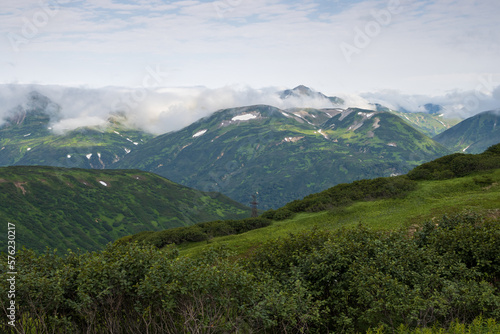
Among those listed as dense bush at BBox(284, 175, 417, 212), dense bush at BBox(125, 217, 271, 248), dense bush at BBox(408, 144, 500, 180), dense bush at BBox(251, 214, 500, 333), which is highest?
dense bush at BBox(251, 214, 500, 333)

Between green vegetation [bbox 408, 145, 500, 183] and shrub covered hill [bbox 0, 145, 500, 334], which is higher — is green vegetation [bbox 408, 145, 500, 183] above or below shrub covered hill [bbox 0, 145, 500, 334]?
below

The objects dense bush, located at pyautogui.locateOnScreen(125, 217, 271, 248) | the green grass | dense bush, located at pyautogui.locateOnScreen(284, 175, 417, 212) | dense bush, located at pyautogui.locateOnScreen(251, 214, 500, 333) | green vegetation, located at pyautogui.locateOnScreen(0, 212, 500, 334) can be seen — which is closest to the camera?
green vegetation, located at pyautogui.locateOnScreen(0, 212, 500, 334)

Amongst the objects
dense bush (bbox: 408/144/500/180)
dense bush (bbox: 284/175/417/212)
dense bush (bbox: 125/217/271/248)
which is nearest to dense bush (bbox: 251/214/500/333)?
dense bush (bbox: 284/175/417/212)

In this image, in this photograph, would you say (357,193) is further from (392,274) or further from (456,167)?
(392,274)

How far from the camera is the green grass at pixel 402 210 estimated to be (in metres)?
37.9

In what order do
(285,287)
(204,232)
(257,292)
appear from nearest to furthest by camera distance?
(257,292) < (285,287) < (204,232)

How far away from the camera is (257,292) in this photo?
18312mm

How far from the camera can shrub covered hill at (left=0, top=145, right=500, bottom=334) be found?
55.4 feet

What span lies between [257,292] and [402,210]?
28892mm

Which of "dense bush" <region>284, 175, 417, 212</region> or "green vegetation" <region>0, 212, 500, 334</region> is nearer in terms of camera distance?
"green vegetation" <region>0, 212, 500, 334</region>

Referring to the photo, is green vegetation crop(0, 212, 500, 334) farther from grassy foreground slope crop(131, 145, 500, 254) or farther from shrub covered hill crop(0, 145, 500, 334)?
grassy foreground slope crop(131, 145, 500, 254)

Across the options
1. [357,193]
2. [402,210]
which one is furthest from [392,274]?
[357,193]

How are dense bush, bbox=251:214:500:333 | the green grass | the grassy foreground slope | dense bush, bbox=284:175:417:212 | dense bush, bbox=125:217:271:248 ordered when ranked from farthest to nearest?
dense bush, bbox=125:217:271:248 → dense bush, bbox=284:175:417:212 → the grassy foreground slope → the green grass → dense bush, bbox=251:214:500:333

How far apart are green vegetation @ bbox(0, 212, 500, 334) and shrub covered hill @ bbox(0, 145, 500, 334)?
0.22 ft
